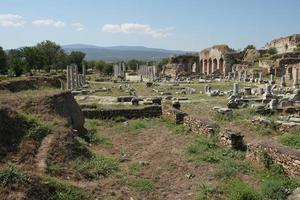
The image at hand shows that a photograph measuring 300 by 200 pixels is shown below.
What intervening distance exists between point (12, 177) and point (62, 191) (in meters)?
1.15

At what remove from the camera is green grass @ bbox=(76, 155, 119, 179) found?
1161cm

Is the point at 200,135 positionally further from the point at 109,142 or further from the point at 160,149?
the point at 109,142

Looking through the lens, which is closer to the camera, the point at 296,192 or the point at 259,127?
the point at 296,192

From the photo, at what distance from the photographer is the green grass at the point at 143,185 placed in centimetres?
1097

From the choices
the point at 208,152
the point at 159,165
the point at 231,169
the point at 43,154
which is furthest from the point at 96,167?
the point at 208,152

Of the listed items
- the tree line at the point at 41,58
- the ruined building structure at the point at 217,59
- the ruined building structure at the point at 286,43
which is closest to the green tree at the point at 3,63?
the tree line at the point at 41,58

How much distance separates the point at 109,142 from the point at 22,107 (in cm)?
362

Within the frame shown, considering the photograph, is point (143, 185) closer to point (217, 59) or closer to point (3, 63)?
point (217, 59)

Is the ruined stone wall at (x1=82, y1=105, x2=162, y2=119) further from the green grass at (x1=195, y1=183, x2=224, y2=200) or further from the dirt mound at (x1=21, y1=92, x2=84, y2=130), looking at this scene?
the green grass at (x1=195, y1=183, x2=224, y2=200)

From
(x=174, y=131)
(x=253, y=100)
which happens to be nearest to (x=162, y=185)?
(x=174, y=131)

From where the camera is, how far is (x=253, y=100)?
28797mm

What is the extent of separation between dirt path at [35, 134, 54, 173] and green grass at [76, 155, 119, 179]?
0.94 meters

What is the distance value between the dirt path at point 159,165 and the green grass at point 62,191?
0.56m

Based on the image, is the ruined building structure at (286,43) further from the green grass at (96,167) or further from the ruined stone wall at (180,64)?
the green grass at (96,167)
